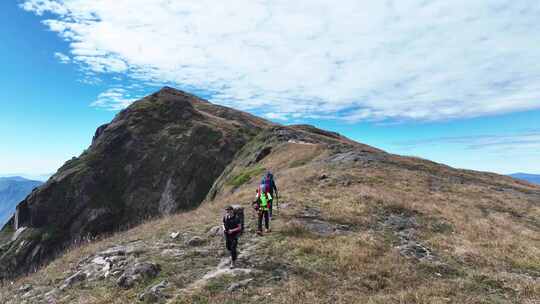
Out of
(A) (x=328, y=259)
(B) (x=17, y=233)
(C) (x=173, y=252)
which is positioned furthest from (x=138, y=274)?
(B) (x=17, y=233)

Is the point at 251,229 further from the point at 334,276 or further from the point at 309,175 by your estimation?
the point at 309,175

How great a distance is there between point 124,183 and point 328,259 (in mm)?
87049

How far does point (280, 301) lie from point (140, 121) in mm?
104494

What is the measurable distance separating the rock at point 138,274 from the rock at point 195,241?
297 cm

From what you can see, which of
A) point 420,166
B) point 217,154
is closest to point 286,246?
point 420,166

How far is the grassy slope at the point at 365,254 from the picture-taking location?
11219mm

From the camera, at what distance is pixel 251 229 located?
17.9 m

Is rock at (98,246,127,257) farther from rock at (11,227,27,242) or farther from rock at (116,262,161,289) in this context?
rock at (11,227,27,242)

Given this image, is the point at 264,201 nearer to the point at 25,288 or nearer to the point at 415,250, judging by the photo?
the point at 415,250

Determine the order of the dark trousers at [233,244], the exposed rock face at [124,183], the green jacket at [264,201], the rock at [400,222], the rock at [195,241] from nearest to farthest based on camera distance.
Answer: the dark trousers at [233,244] → the rock at [195,241] → the green jacket at [264,201] → the rock at [400,222] → the exposed rock face at [124,183]

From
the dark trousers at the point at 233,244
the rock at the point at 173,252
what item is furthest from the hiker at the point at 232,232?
the rock at the point at 173,252

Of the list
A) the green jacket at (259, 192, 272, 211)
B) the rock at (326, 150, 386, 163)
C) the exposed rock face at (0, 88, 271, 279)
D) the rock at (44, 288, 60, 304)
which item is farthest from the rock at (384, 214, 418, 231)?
the exposed rock face at (0, 88, 271, 279)

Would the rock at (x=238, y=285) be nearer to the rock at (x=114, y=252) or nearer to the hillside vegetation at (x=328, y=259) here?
the hillside vegetation at (x=328, y=259)

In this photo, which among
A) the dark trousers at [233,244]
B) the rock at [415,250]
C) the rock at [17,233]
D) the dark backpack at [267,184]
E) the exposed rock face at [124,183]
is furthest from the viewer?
the rock at [17,233]
